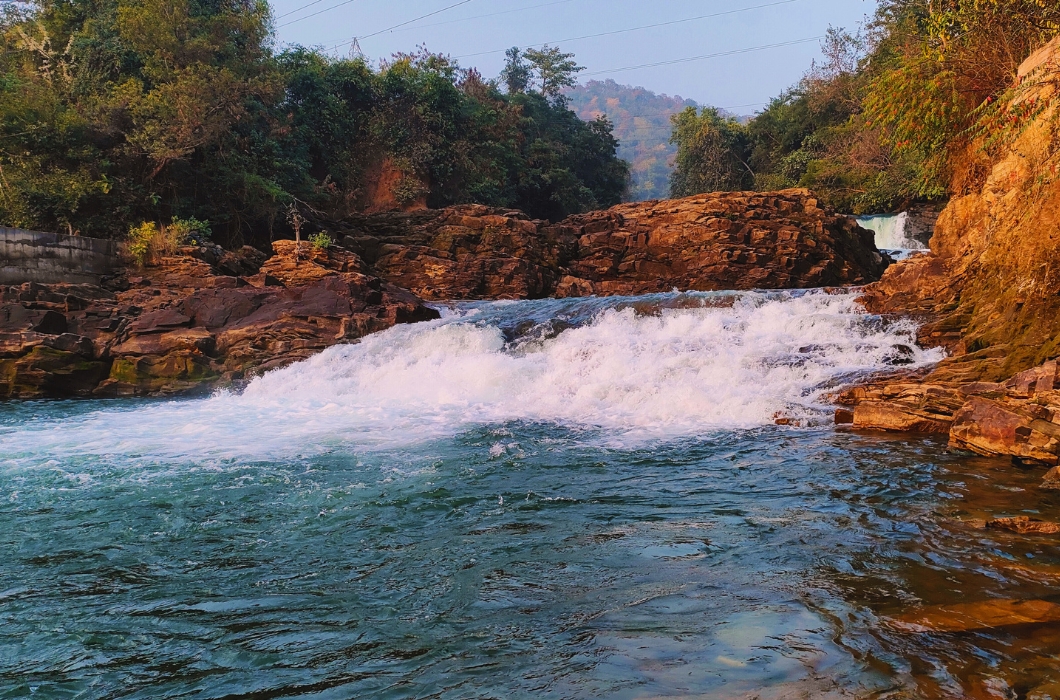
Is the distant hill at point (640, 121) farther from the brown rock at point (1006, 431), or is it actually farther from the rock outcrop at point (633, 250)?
the brown rock at point (1006, 431)

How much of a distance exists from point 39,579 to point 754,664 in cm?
369

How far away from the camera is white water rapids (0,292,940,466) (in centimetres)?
783

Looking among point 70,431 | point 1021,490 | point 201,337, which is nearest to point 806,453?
point 1021,490

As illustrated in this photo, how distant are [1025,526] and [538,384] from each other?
261 inches

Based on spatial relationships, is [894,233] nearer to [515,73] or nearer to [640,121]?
[515,73]

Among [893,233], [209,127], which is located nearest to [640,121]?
[893,233]

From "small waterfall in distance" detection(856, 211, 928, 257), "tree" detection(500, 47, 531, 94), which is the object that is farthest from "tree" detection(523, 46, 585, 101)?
"small waterfall in distance" detection(856, 211, 928, 257)

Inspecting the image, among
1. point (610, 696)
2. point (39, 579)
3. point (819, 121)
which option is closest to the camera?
point (610, 696)

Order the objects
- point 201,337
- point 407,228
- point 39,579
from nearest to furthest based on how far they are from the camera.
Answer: point 39,579 → point 201,337 → point 407,228

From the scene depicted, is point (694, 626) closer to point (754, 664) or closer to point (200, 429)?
point (754, 664)

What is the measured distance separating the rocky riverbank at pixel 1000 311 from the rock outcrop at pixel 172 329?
28.9ft

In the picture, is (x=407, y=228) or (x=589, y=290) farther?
(x=407, y=228)

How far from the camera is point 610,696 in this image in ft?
7.91

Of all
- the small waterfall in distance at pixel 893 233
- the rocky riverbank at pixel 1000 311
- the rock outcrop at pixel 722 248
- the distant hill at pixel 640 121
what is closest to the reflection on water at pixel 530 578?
the rocky riverbank at pixel 1000 311
